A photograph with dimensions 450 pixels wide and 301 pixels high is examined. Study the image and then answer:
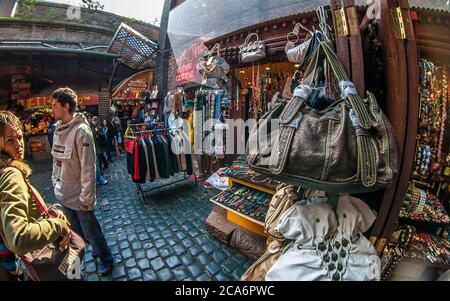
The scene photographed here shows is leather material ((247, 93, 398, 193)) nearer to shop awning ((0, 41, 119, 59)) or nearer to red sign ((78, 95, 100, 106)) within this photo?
shop awning ((0, 41, 119, 59))

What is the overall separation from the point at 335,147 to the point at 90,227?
266 cm

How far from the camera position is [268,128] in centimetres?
109

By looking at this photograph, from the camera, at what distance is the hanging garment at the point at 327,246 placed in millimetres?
1030

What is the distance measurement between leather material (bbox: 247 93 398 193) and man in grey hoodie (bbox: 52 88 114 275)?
82.2 inches

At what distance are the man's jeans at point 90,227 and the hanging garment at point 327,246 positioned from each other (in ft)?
7.08

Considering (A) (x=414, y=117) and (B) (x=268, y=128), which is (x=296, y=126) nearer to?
(B) (x=268, y=128)

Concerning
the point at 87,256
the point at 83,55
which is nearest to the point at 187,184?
the point at 87,256

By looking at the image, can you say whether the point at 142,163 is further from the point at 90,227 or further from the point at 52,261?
the point at 52,261

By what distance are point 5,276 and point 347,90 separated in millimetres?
2349

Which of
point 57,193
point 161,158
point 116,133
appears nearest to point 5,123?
point 57,193

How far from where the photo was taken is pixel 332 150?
92cm

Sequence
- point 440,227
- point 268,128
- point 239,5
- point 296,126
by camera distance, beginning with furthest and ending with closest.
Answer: point 239,5 < point 440,227 < point 268,128 < point 296,126

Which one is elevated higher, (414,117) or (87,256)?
(414,117)

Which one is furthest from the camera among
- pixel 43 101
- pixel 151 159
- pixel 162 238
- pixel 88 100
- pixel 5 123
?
pixel 88 100
